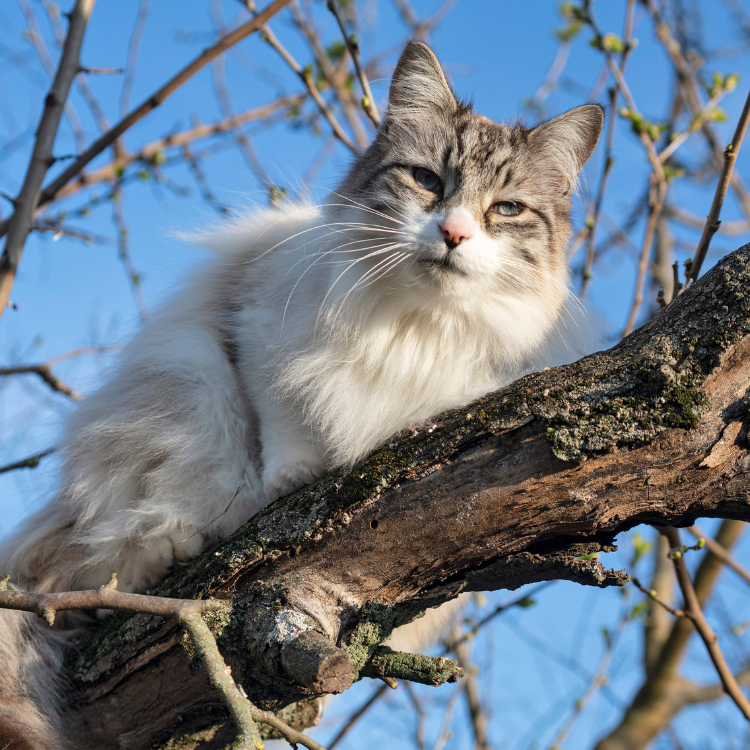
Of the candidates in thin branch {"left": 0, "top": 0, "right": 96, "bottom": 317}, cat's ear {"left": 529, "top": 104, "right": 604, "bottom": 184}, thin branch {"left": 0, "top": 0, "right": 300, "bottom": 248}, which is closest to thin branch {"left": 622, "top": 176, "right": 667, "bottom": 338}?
Result: cat's ear {"left": 529, "top": 104, "right": 604, "bottom": 184}

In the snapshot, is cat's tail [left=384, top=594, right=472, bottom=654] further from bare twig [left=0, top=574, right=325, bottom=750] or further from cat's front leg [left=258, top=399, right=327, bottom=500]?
bare twig [left=0, top=574, right=325, bottom=750]

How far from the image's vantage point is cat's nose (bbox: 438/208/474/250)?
166 centimetres

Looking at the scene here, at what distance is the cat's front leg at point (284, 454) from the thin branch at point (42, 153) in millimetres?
830

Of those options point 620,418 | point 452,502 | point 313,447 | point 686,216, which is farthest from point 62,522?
point 686,216

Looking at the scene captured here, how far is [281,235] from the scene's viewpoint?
7.72 feet

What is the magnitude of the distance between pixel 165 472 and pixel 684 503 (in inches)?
54.8

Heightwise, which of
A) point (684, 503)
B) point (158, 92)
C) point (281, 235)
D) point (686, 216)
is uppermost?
point (686, 216)

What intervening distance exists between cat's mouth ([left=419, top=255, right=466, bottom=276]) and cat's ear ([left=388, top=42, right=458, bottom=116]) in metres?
0.64

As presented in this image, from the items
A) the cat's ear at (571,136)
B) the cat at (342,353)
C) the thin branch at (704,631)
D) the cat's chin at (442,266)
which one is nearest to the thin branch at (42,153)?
the cat at (342,353)

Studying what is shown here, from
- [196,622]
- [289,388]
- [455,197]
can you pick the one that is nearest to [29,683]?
[196,622]

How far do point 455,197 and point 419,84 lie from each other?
0.54 meters

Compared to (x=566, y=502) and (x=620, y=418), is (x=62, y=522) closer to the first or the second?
(x=566, y=502)

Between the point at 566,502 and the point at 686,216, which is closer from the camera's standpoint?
the point at 566,502

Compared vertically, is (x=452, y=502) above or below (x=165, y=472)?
below
